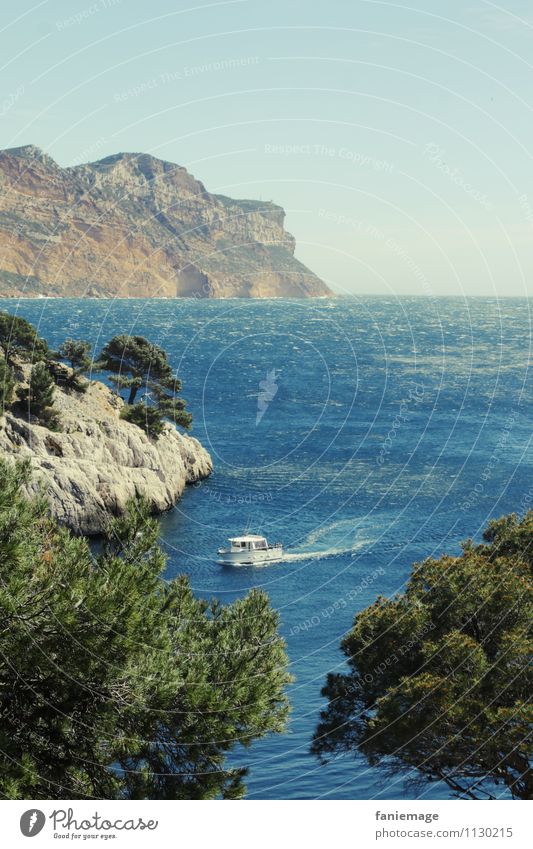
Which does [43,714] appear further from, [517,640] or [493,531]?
[493,531]

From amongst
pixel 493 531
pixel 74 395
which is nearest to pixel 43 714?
pixel 493 531

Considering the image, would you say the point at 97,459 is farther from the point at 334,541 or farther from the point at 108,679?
the point at 108,679

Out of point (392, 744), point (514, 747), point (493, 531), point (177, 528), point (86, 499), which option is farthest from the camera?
point (177, 528)

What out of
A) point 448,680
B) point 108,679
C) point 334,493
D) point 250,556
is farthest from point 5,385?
point 108,679

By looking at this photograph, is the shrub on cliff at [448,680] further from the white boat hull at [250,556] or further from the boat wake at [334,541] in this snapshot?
the boat wake at [334,541]

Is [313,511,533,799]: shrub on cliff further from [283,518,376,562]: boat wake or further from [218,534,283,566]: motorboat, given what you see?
[283,518,376,562]: boat wake

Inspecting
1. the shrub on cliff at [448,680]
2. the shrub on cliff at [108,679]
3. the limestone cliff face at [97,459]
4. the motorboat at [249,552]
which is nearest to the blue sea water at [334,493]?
the motorboat at [249,552]

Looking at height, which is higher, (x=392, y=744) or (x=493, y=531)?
(x=493, y=531)
